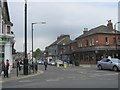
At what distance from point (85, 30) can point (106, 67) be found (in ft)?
112

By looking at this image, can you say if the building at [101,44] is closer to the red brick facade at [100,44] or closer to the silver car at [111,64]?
the red brick facade at [100,44]

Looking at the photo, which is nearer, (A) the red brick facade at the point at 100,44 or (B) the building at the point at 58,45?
(A) the red brick facade at the point at 100,44

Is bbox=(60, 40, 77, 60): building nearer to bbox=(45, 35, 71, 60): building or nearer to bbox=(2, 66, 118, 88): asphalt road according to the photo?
bbox=(45, 35, 71, 60): building

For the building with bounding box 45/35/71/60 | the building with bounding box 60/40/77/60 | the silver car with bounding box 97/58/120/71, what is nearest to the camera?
the silver car with bounding box 97/58/120/71

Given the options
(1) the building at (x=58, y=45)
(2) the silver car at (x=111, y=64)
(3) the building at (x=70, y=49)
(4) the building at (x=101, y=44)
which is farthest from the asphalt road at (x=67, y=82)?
(1) the building at (x=58, y=45)

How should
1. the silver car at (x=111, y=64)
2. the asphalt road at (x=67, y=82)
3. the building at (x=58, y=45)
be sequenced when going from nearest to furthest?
the asphalt road at (x=67, y=82) < the silver car at (x=111, y=64) < the building at (x=58, y=45)

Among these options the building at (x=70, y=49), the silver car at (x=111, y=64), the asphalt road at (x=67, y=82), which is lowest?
Answer: the asphalt road at (x=67, y=82)

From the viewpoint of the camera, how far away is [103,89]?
1008 cm

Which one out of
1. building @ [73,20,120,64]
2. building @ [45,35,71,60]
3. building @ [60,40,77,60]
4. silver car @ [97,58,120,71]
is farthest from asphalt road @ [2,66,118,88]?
building @ [45,35,71,60]

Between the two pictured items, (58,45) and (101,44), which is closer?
(101,44)

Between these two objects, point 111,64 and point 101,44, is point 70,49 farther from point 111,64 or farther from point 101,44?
point 111,64

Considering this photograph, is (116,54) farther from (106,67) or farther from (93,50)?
(106,67)

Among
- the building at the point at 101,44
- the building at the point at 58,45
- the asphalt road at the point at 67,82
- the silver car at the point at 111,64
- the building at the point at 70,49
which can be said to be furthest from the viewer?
the building at the point at 58,45

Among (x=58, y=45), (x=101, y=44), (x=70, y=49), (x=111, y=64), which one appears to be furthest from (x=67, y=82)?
(x=58, y=45)
